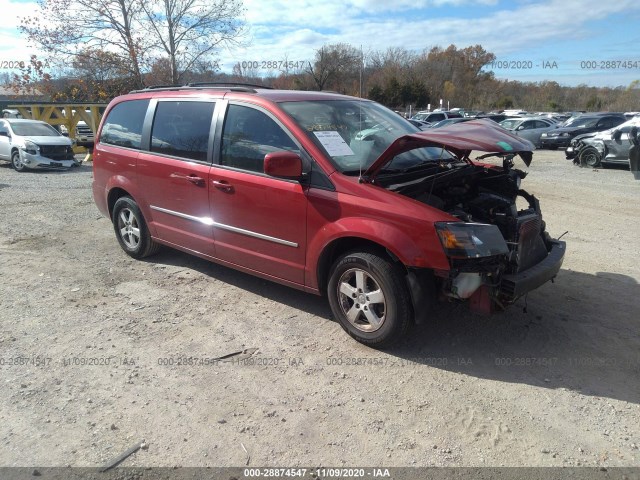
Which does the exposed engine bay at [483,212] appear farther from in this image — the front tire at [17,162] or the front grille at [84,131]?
the front grille at [84,131]

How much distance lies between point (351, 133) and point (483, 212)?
1314mm

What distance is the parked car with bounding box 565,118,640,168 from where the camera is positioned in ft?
44.5

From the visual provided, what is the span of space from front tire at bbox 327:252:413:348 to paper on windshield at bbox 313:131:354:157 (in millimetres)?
852

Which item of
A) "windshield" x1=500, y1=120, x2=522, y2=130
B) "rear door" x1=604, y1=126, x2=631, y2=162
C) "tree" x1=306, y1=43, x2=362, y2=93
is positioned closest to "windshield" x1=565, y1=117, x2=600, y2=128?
"windshield" x1=500, y1=120, x2=522, y2=130

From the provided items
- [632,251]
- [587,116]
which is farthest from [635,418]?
[587,116]

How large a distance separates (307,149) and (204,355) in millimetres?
1804

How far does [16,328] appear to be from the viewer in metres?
4.03

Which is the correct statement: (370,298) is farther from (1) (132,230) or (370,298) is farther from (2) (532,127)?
(2) (532,127)

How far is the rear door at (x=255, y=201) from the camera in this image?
3.90 meters

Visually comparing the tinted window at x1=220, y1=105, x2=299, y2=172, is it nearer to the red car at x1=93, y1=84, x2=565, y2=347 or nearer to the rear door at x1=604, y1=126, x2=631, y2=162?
the red car at x1=93, y1=84, x2=565, y2=347

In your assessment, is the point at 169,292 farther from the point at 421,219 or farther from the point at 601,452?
the point at 601,452

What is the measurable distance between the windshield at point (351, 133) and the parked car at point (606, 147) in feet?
38.2

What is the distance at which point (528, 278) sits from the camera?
3467 mm

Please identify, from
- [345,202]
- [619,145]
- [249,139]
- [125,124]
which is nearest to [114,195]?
[125,124]
